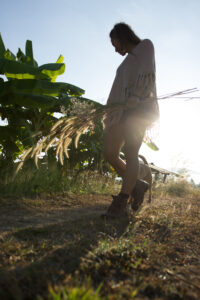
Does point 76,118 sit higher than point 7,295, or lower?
higher

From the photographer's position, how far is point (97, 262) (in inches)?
46.9

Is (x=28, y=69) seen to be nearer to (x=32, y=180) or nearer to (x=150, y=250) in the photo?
(x=32, y=180)

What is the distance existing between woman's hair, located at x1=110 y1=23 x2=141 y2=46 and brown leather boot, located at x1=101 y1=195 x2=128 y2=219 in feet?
5.44

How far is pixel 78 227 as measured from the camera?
192 centimetres

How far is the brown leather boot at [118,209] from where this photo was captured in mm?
2218

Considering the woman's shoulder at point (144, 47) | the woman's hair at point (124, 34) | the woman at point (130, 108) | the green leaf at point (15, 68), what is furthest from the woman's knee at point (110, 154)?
the green leaf at point (15, 68)

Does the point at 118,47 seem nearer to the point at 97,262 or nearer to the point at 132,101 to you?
the point at 132,101

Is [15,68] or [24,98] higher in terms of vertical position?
[15,68]

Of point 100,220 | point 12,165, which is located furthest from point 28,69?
point 100,220

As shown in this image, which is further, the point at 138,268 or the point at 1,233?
the point at 1,233

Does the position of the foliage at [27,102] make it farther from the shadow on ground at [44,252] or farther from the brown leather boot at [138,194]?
the shadow on ground at [44,252]

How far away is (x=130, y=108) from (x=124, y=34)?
0.84m

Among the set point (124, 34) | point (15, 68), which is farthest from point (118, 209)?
point (15, 68)

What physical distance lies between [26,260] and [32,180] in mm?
2844
